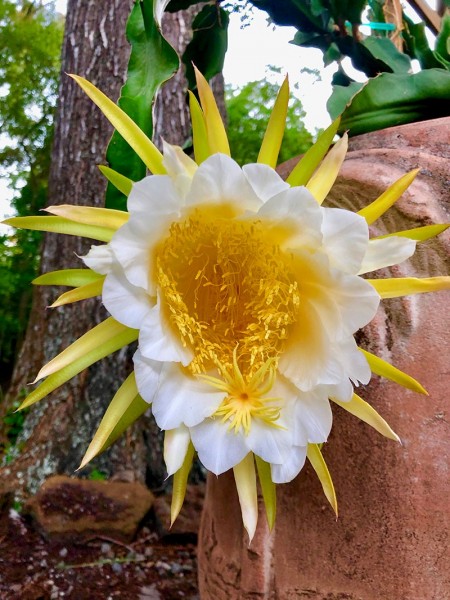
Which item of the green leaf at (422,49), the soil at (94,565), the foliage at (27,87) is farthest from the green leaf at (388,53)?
the foliage at (27,87)

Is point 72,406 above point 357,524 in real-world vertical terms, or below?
below

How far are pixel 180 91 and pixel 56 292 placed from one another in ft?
2.13

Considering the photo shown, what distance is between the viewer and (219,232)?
0.44 meters

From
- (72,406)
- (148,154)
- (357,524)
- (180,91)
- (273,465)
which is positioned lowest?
(72,406)

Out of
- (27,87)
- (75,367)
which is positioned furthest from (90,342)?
(27,87)

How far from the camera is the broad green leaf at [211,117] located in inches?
18.2

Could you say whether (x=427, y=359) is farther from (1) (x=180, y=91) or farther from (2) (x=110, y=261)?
(1) (x=180, y=91)

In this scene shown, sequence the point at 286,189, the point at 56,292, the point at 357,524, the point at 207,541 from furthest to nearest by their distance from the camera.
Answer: the point at 56,292 → the point at 207,541 → the point at 357,524 → the point at 286,189

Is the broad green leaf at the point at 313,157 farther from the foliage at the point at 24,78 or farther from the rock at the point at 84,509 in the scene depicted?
the foliage at the point at 24,78

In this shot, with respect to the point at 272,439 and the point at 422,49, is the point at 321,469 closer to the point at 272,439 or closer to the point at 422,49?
the point at 272,439

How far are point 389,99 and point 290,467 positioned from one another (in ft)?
1.61

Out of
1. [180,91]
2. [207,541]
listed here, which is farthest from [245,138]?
[207,541]

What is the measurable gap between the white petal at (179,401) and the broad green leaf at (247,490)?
7cm

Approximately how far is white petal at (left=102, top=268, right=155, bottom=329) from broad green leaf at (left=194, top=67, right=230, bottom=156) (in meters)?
0.15
